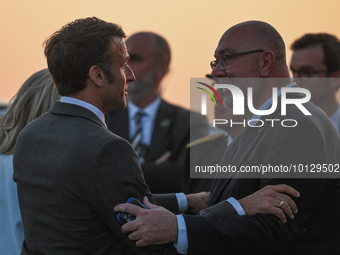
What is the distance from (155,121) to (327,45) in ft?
7.08

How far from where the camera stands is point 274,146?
8.25 ft

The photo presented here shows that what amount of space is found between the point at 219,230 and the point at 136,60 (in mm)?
4322

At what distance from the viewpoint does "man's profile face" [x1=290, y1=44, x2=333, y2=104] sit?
4836mm

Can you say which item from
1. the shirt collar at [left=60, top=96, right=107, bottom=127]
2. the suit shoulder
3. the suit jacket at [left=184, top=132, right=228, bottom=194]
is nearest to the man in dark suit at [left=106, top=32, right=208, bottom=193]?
the suit jacket at [left=184, top=132, right=228, bottom=194]

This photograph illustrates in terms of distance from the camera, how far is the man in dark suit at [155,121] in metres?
4.69

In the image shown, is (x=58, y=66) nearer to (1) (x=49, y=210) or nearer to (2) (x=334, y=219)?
(1) (x=49, y=210)

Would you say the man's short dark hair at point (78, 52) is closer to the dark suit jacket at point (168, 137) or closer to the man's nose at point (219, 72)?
the man's nose at point (219, 72)

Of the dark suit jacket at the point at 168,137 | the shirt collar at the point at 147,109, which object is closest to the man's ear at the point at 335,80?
the dark suit jacket at the point at 168,137

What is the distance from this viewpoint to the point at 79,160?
2117mm

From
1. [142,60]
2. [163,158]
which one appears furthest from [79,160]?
[142,60]

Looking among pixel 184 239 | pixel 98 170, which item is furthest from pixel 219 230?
pixel 98 170

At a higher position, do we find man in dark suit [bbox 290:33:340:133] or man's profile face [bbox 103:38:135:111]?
man's profile face [bbox 103:38:135:111]

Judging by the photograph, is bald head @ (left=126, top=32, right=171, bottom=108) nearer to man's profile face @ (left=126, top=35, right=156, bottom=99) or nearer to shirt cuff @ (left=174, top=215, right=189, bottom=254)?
man's profile face @ (left=126, top=35, right=156, bottom=99)

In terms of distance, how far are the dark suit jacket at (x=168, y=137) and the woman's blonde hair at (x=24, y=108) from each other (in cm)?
159
